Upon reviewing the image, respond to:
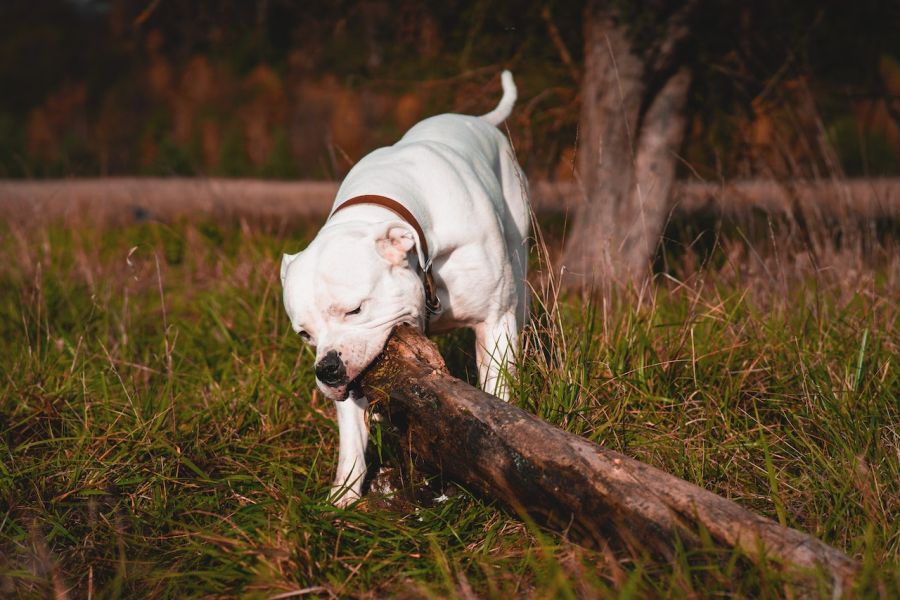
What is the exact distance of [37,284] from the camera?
4152 mm

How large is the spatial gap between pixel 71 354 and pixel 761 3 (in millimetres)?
4855

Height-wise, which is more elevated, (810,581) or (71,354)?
(810,581)

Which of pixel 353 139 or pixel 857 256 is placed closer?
pixel 857 256

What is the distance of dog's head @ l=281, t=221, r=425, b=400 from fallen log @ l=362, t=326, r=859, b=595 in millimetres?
110

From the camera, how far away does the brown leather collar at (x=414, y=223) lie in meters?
2.95

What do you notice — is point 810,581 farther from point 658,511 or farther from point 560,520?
point 560,520

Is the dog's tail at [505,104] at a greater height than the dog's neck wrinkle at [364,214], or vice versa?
the dog's tail at [505,104]

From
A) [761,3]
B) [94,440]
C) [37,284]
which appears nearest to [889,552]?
[94,440]

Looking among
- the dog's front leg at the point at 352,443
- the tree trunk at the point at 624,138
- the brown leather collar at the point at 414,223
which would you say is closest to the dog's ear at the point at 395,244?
the brown leather collar at the point at 414,223

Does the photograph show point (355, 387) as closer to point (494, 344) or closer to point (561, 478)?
point (494, 344)

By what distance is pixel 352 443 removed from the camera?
3.09 metres

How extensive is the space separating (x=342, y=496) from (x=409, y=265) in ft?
2.93

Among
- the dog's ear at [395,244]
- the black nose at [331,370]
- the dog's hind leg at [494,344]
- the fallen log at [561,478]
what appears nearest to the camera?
the fallen log at [561,478]

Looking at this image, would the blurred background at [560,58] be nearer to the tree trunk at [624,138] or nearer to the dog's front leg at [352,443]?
the tree trunk at [624,138]
